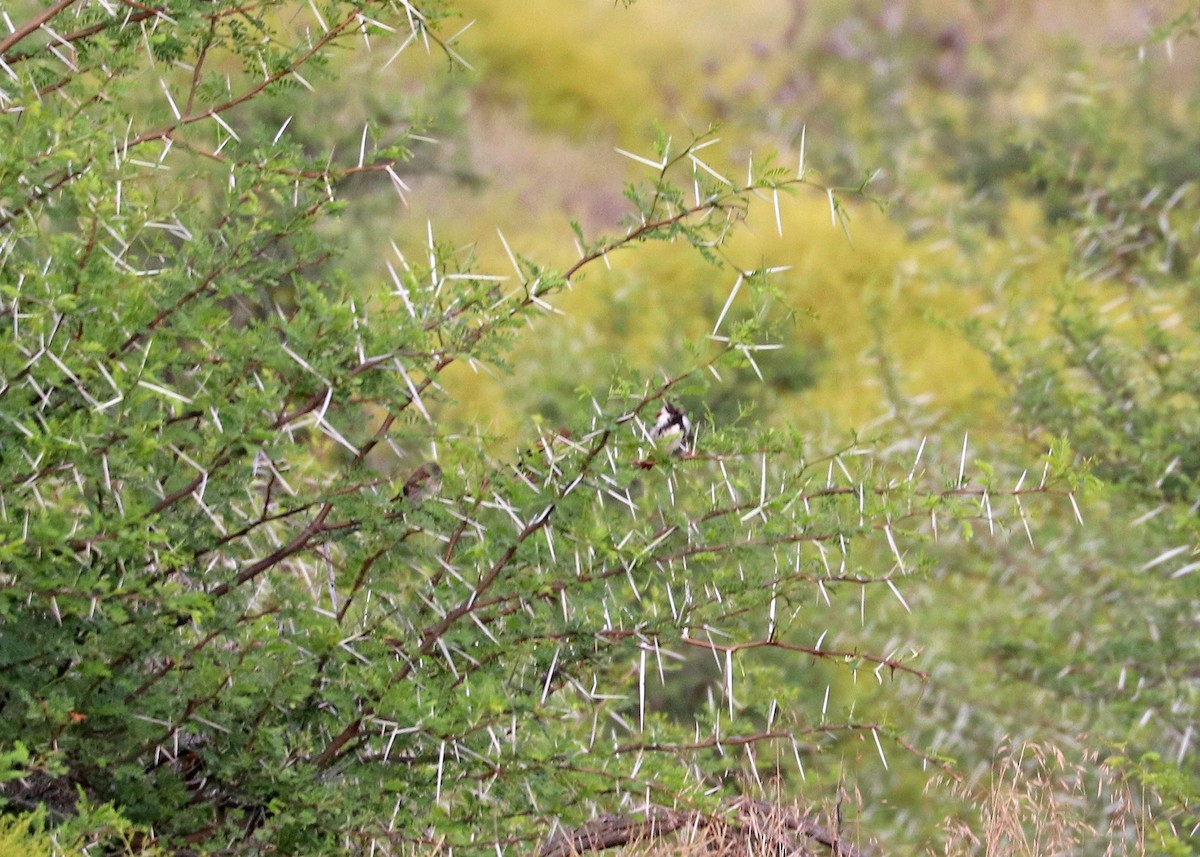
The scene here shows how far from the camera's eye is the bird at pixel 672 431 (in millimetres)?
2844

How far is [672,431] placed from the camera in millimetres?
2885

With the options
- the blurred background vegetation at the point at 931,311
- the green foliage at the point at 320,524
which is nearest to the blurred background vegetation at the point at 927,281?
the blurred background vegetation at the point at 931,311

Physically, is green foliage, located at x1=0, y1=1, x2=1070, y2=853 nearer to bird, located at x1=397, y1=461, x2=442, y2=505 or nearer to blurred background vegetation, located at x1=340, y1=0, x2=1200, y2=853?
bird, located at x1=397, y1=461, x2=442, y2=505

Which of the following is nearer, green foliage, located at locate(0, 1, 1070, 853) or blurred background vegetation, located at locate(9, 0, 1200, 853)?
green foliage, located at locate(0, 1, 1070, 853)

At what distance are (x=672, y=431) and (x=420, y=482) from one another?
1.51 ft

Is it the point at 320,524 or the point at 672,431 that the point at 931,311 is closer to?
the point at 672,431

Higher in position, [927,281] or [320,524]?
[320,524]

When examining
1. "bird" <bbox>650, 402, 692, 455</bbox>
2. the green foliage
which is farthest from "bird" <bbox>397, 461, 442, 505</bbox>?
"bird" <bbox>650, 402, 692, 455</bbox>

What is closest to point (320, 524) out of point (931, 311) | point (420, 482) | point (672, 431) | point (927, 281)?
point (420, 482)

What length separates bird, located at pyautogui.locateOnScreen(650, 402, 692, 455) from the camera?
2.84 metres

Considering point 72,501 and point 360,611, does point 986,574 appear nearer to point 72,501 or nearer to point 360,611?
point 360,611

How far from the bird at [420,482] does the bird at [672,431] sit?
1.31 ft

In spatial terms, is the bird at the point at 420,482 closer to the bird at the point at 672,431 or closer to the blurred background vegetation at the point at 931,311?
the blurred background vegetation at the point at 931,311

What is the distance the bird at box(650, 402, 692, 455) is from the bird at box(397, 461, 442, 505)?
1.31 ft
